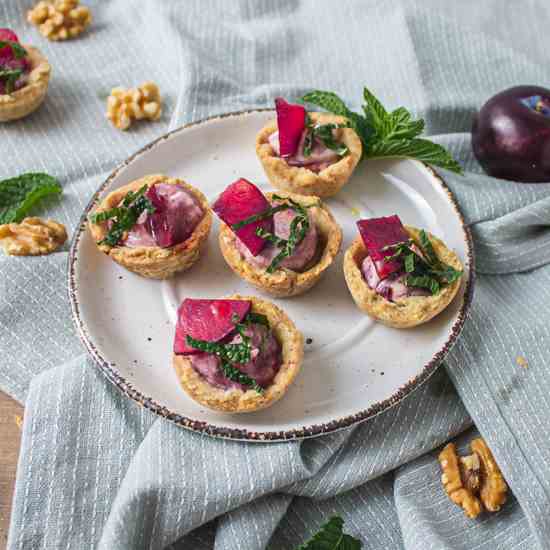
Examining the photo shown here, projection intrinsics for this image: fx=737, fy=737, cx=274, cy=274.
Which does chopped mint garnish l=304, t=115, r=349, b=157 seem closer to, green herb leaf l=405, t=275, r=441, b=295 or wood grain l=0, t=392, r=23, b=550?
green herb leaf l=405, t=275, r=441, b=295

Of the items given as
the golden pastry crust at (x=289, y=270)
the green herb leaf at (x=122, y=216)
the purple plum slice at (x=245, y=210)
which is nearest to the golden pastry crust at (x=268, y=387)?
the golden pastry crust at (x=289, y=270)

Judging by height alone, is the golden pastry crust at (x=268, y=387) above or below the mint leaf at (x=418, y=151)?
above

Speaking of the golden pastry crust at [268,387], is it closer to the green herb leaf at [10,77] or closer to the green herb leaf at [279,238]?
the green herb leaf at [279,238]

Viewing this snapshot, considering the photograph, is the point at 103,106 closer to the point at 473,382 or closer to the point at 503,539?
the point at 473,382

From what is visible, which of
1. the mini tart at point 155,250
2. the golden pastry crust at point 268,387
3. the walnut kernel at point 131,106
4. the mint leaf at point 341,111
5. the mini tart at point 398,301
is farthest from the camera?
the walnut kernel at point 131,106

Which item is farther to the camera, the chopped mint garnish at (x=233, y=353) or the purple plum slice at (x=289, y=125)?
the purple plum slice at (x=289, y=125)

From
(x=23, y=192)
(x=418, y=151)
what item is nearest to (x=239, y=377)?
(x=418, y=151)
